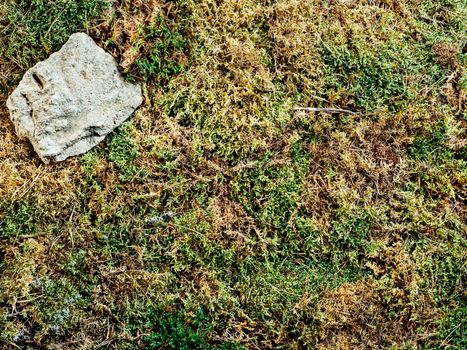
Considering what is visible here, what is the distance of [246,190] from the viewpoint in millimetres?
3582

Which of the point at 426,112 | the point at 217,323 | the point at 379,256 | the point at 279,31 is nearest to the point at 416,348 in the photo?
the point at 379,256

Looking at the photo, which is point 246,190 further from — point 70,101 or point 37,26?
point 37,26

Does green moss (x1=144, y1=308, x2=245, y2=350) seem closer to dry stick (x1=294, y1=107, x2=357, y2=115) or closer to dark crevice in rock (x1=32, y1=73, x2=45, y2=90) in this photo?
dry stick (x1=294, y1=107, x2=357, y2=115)

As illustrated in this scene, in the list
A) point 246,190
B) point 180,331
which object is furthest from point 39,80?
point 180,331

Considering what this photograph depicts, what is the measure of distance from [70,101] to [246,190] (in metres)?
1.40

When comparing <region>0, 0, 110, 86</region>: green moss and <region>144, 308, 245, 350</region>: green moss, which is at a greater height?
<region>0, 0, 110, 86</region>: green moss

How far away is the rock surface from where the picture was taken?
337 cm

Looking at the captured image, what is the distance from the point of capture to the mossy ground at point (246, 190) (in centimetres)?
339

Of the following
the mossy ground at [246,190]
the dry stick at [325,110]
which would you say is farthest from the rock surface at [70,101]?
the dry stick at [325,110]

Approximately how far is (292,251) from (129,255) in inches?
46.3

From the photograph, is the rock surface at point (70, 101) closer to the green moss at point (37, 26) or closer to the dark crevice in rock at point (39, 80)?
the dark crevice in rock at point (39, 80)

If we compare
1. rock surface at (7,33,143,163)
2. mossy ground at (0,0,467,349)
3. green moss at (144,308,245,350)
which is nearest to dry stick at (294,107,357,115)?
mossy ground at (0,0,467,349)

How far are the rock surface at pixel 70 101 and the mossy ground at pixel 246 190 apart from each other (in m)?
0.11

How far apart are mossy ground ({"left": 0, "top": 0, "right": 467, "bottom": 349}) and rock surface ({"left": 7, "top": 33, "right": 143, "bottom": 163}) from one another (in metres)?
0.11
